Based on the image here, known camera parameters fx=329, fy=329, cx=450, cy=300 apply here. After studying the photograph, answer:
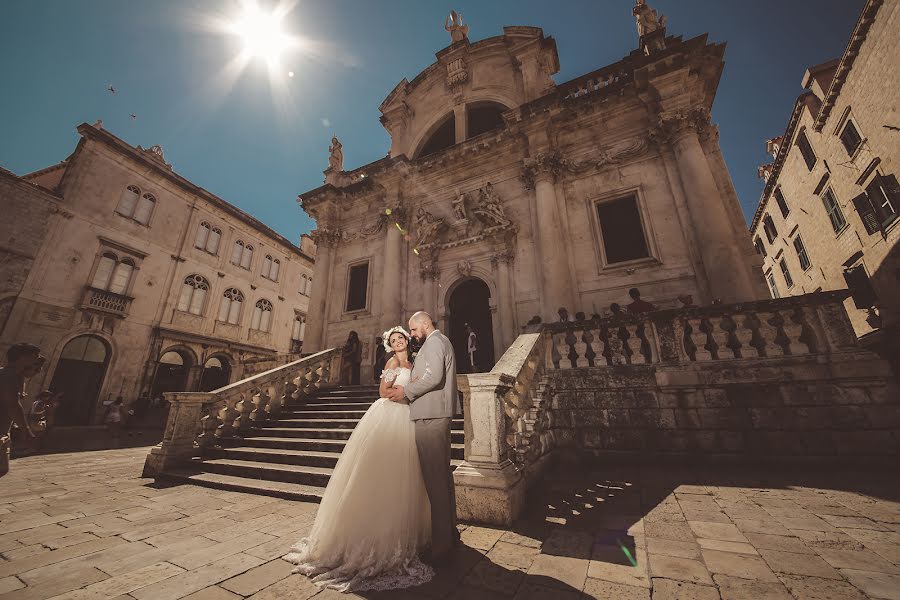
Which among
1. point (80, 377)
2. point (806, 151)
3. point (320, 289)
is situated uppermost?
point (806, 151)

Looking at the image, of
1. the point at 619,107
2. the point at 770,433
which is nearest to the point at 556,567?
the point at 770,433

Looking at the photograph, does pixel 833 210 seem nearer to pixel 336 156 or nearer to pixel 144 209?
pixel 336 156

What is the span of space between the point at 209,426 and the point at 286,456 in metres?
2.22

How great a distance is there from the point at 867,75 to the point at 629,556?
61.4 feet

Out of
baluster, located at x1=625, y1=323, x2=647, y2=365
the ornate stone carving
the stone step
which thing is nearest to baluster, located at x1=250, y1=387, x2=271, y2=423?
the stone step

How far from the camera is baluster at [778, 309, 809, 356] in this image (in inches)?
207

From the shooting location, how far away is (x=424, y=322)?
11.0 ft

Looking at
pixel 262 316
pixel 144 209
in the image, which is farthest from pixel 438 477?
pixel 262 316

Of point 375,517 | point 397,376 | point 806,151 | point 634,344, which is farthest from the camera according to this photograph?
point 806,151

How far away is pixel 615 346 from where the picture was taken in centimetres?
627

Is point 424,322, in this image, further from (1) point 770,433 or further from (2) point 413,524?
(1) point 770,433

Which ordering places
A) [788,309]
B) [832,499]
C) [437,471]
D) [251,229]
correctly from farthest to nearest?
[251,229] < [788,309] < [832,499] < [437,471]

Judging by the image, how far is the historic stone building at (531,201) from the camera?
8.68 meters

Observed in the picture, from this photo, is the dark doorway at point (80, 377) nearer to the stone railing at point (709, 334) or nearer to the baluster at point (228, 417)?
the baluster at point (228, 417)
